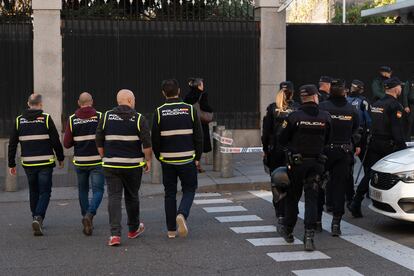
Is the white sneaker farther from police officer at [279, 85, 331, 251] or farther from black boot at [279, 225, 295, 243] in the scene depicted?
police officer at [279, 85, 331, 251]

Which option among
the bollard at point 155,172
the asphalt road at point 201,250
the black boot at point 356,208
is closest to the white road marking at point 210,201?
the asphalt road at point 201,250

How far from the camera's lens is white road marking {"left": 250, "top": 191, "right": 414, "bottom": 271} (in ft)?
22.5

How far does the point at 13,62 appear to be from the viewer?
621 inches

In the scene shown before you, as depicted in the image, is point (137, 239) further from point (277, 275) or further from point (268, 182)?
point (268, 182)

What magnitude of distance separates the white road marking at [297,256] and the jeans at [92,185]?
2.41 metres

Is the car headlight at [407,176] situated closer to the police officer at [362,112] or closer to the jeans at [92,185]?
the police officer at [362,112]

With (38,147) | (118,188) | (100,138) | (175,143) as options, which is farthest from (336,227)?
(38,147)

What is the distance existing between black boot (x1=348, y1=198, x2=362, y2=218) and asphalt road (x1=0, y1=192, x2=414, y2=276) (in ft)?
0.51

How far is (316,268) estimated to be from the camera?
6508 millimetres

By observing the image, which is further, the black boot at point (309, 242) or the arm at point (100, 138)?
the arm at point (100, 138)

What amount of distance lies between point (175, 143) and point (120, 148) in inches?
26.8

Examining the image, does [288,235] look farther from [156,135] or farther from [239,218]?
[156,135]

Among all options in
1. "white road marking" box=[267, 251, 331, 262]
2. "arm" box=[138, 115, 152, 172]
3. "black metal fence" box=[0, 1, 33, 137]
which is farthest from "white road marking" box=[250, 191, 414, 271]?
"black metal fence" box=[0, 1, 33, 137]

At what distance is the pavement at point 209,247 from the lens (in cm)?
650
